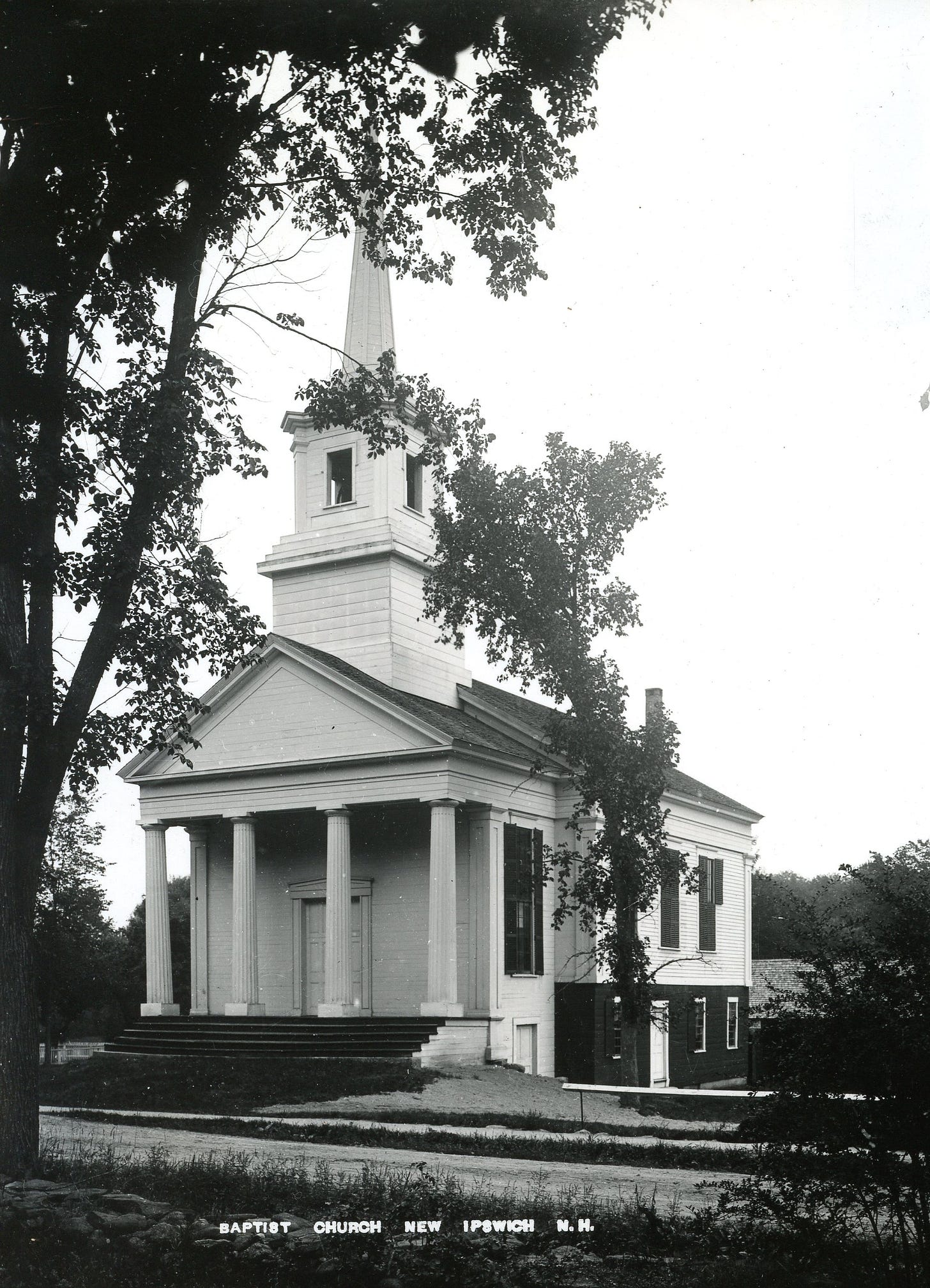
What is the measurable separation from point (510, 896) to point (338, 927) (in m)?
3.96

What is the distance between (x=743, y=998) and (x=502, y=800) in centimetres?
1583

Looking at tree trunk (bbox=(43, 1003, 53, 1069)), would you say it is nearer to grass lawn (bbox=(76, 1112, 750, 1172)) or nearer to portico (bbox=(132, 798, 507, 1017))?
Answer: portico (bbox=(132, 798, 507, 1017))

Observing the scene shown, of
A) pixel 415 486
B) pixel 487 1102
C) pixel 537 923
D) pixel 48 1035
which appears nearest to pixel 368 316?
pixel 415 486

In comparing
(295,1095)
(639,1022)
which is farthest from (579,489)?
(295,1095)

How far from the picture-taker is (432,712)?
89.8 ft

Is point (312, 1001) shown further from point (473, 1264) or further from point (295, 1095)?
point (473, 1264)

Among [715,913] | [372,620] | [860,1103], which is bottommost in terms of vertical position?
[715,913]

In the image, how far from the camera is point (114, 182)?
11.2 meters

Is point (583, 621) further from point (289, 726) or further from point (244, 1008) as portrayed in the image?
point (244, 1008)

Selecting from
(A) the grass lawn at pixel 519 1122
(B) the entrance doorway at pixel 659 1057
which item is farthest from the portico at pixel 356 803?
A: (A) the grass lawn at pixel 519 1122

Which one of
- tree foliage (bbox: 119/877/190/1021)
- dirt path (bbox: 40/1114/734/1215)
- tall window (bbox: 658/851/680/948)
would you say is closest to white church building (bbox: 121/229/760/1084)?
tall window (bbox: 658/851/680/948)

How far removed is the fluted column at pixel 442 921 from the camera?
24547 mm

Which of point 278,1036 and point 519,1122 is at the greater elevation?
point 519,1122

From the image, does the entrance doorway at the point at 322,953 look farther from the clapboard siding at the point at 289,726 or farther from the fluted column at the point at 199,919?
the clapboard siding at the point at 289,726
